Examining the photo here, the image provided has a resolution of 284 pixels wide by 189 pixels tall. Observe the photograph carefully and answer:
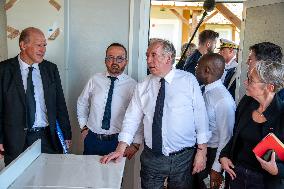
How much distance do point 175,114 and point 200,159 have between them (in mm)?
361

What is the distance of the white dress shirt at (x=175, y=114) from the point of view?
2.23 m

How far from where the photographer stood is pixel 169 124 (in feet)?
7.31

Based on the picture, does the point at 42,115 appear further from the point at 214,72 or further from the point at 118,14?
the point at 214,72

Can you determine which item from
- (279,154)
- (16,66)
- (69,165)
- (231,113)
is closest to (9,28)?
(16,66)

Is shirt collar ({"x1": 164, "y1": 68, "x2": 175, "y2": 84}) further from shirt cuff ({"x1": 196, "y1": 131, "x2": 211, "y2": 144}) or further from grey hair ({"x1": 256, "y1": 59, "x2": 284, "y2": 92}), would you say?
grey hair ({"x1": 256, "y1": 59, "x2": 284, "y2": 92})

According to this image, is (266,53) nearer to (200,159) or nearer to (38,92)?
(200,159)

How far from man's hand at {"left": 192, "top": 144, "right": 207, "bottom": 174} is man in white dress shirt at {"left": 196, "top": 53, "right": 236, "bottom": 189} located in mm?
88

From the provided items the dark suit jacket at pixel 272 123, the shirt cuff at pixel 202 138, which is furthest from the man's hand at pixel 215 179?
the dark suit jacket at pixel 272 123

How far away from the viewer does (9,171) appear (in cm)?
156

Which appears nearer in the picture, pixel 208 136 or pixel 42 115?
pixel 208 136

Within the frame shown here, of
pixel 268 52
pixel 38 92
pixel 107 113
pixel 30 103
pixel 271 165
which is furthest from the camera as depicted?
pixel 107 113

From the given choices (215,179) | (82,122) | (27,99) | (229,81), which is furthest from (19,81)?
(229,81)

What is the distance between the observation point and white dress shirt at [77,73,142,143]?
270cm

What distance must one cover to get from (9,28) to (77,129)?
3.64ft
